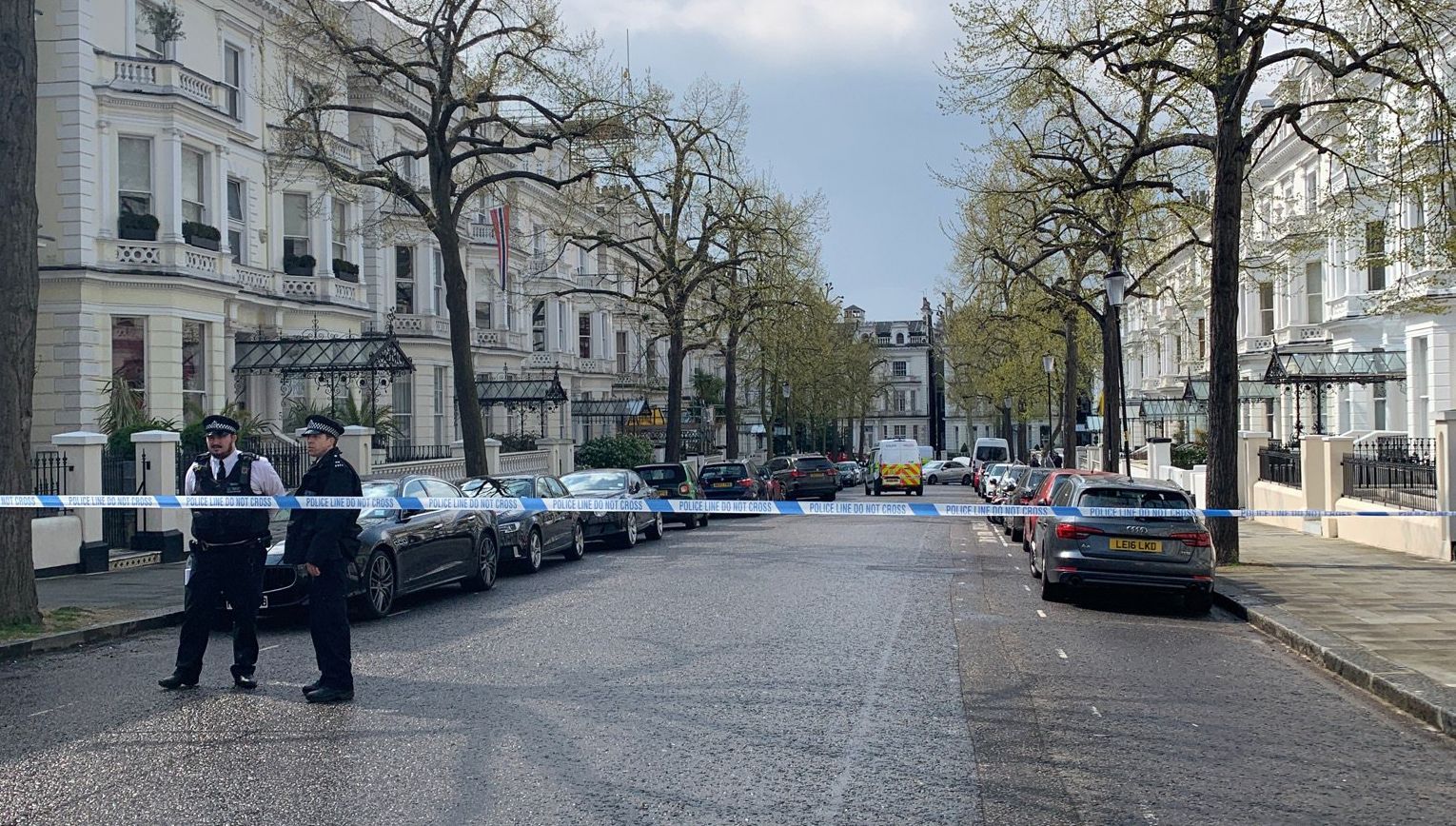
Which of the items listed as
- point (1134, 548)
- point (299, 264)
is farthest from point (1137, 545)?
point (299, 264)

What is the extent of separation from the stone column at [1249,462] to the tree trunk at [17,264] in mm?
23590

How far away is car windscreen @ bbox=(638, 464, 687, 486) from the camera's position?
29.2 meters

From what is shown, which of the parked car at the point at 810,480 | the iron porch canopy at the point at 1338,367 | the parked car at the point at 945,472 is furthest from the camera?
the parked car at the point at 945,472

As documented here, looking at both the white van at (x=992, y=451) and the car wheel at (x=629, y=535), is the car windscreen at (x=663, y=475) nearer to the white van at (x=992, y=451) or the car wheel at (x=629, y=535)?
the car wheel at (x=629, y=535)

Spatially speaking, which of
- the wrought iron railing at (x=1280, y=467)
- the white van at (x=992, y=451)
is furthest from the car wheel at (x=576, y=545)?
the white van at (x=992, y=451)

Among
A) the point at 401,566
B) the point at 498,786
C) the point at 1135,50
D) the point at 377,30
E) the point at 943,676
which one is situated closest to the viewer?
the point at 498,786

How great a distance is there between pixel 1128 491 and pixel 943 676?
5.69 metres

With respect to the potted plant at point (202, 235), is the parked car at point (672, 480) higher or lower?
lower

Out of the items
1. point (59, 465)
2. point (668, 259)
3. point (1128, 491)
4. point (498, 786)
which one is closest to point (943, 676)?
point (498, 786)

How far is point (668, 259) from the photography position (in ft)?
126

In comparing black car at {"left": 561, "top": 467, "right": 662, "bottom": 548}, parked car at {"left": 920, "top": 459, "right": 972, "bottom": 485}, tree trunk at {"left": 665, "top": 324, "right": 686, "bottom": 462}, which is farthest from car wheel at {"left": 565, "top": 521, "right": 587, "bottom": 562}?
parked car at {"left": 920, "top": 459, "right": 972, "bottom": 485}

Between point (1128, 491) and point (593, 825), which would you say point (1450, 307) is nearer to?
point (1128, 491)

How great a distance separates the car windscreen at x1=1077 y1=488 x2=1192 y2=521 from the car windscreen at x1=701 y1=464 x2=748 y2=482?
72.7 feet

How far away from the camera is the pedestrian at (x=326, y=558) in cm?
852
